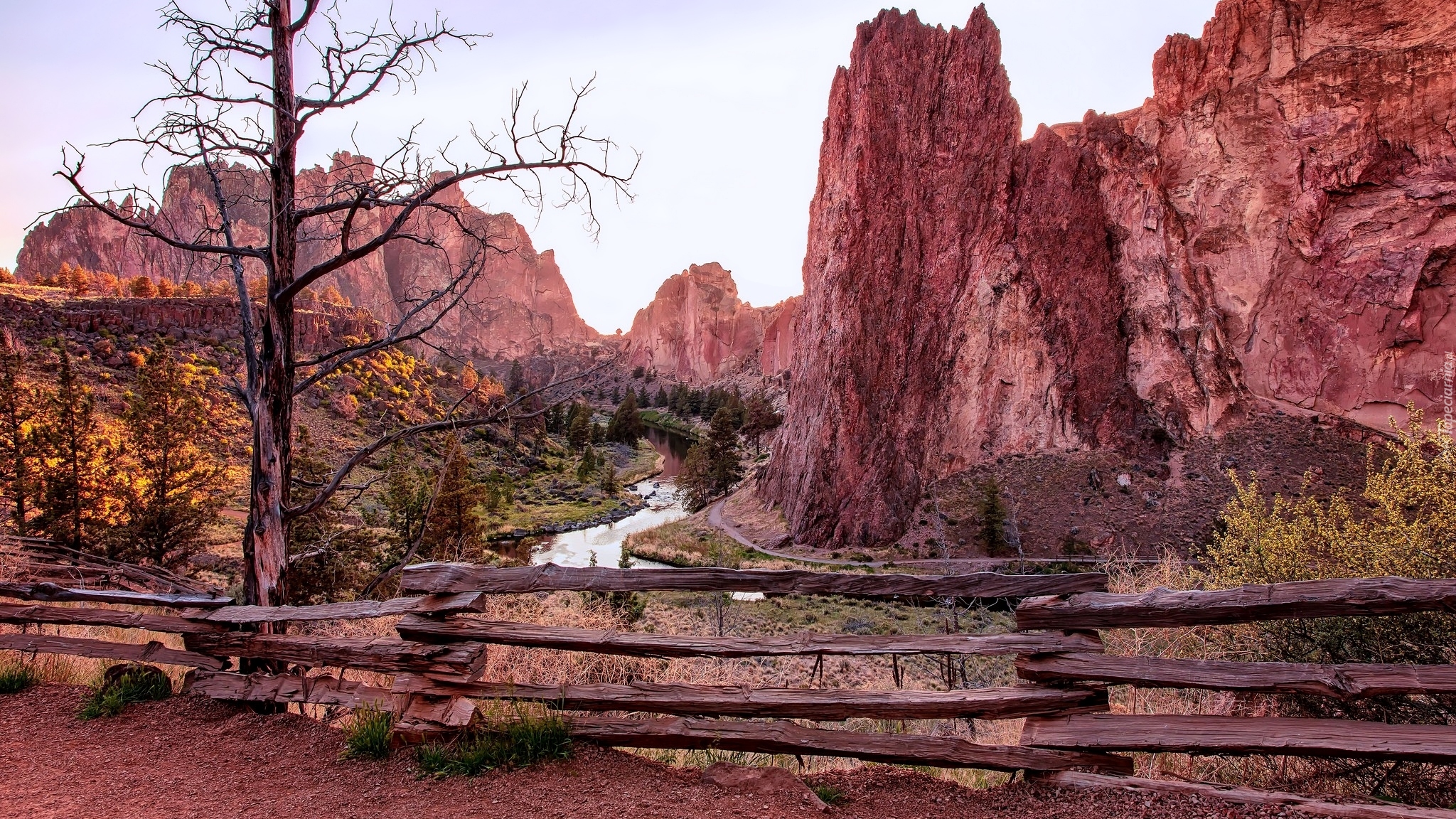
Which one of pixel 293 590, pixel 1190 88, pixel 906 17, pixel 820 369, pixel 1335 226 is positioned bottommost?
pixel 293 590

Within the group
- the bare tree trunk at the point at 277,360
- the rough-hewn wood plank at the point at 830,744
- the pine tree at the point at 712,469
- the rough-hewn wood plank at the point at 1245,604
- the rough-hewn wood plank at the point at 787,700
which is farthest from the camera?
the pine tree at the point at 712,469

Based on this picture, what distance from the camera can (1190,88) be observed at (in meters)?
47.8

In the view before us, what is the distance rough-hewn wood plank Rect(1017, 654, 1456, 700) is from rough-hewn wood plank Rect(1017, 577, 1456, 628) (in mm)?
258

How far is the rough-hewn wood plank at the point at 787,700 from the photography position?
4.41 m

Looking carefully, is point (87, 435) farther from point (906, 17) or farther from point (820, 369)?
point (906, 17)

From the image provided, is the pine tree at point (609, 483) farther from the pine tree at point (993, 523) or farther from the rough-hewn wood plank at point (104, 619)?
the rough-hewn wood plank at point (104, 619)

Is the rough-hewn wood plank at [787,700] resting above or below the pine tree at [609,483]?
above

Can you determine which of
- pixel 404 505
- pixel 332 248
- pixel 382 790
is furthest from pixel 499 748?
pixel 404 505

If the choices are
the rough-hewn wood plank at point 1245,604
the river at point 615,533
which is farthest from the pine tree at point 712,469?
the rough-hewn wood plank at point 1245,604

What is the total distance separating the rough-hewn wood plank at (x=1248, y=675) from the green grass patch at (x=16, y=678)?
27.8 ft

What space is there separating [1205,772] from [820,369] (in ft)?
150

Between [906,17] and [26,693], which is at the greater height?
[906,17]

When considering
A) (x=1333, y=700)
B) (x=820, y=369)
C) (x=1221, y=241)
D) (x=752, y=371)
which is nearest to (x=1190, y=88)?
(x=1221, y=241)

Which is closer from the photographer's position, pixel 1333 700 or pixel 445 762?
pixel 445 762
